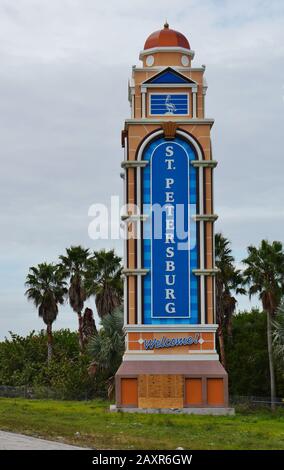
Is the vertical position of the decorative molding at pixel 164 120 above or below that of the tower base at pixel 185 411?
above

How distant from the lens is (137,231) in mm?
56844

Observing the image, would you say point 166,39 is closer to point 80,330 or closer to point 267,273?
point 267,273

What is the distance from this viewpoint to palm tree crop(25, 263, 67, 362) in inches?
3140

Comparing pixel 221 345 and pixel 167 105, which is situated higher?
pixel 167 105

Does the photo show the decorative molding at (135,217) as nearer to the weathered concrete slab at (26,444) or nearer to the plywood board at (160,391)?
the plywood board at (160,391)

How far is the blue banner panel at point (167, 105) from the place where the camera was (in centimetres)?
5862

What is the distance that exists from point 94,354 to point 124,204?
44.0 feet

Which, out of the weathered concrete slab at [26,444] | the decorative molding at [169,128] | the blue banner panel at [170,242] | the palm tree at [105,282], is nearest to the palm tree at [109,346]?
the palm tree at [105,282]

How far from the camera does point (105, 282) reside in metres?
72.5

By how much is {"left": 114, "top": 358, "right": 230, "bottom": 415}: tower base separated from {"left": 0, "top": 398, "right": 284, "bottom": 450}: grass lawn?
1608 millimetres

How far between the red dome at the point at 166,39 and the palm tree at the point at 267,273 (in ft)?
50.5

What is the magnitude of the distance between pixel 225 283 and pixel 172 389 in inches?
593

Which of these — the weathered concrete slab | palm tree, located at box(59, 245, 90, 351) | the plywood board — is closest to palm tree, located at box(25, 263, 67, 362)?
palm tree, located at box(59, 245, 90, 351)

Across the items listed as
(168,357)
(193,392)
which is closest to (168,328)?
(168,357)
